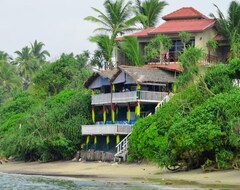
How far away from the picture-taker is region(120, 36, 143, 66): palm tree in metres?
55.5

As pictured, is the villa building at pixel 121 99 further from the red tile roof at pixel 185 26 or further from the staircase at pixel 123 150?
the red tile roof at pixel 185 26

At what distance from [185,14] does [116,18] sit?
20.5 ft

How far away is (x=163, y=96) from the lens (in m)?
49.0

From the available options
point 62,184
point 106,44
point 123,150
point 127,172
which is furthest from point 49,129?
point 62,184

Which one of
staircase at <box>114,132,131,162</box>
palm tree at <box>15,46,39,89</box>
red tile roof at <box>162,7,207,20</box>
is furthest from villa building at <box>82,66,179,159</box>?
palm tree at <box>15,46,39,89</box>

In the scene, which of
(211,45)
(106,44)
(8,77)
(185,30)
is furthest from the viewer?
(8,77)

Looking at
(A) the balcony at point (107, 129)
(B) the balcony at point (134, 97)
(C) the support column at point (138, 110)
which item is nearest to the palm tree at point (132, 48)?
(B) the balcony at point (134, 97)

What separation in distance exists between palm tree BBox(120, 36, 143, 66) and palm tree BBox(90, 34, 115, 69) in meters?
1.85

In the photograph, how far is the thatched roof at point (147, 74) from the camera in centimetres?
4838

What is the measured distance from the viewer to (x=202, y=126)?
33.2m

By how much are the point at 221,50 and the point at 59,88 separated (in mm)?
18699

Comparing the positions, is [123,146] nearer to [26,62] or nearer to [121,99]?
[121,99]

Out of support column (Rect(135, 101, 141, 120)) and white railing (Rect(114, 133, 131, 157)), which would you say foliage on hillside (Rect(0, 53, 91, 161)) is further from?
support column (Rect(135, 101, 141, 120))

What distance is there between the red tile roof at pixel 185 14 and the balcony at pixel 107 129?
1495 centimetres
